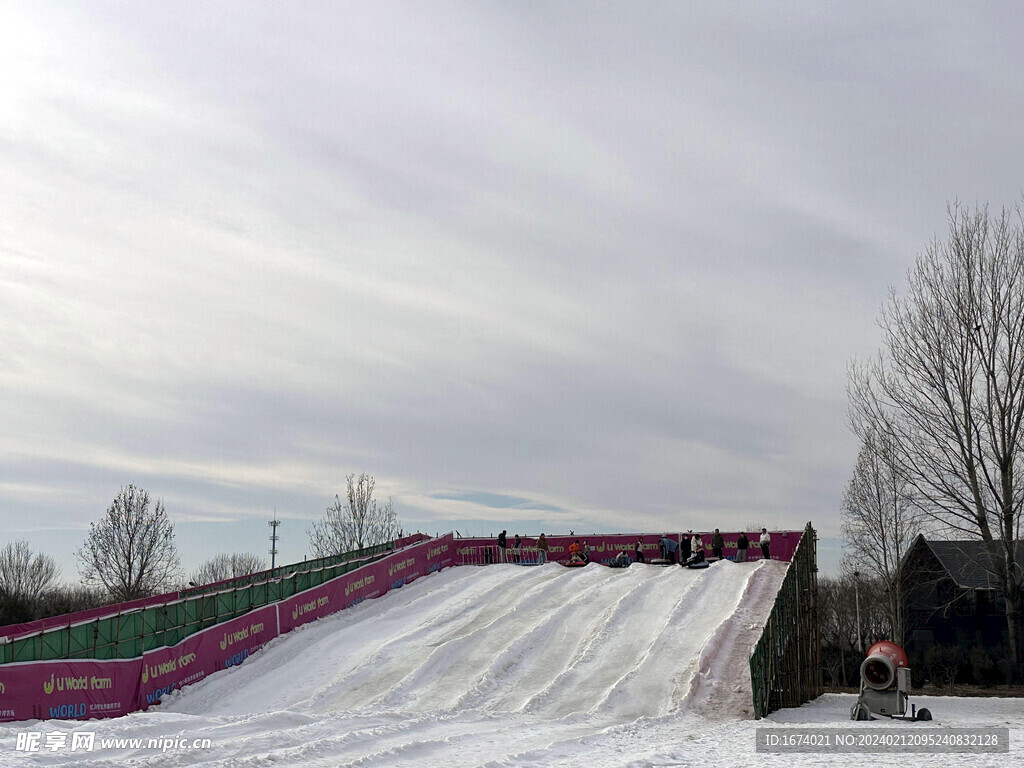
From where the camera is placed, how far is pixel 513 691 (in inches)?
775

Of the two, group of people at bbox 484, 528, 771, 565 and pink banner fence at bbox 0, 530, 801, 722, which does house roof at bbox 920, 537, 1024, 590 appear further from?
pink banner fence at bbox 0, 530, 801, 722

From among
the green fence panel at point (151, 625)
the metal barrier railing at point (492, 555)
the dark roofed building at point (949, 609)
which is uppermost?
the metal barrier railing at point (492, 555)

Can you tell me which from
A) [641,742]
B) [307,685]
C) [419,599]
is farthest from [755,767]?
[419,599]

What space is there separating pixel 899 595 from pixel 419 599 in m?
24.7

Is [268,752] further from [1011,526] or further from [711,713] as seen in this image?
[1011,526]

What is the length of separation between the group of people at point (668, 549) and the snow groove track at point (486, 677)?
3.14 m

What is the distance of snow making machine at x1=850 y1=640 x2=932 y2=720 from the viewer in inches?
667

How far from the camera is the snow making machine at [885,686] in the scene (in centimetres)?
1695

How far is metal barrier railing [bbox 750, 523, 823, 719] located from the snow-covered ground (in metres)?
0.58

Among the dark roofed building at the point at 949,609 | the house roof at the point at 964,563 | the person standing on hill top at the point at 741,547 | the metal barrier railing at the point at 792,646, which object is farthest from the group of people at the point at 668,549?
the dark roofed building at the point at 949,609

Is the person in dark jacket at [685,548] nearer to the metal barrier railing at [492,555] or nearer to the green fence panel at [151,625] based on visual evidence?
the metal barrier railing at [492,555]

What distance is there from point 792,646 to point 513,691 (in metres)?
6.40

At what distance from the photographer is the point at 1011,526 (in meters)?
28.7

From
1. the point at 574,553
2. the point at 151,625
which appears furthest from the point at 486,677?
the point at 574,553
